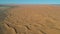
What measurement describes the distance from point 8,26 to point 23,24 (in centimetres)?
31

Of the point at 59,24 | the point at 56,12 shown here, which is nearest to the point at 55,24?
the point at 59,24

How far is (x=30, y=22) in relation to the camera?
2.94m

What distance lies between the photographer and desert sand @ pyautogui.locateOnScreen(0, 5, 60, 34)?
265 centimetres

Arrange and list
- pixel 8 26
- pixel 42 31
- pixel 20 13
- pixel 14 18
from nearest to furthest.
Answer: pixel 42 31, pixel 8 26, pixel 14 18, pixel 20 13

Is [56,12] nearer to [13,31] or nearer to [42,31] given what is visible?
[42,31]

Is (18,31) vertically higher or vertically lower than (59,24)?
lower

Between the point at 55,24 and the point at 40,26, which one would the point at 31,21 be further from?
the point at 55,24

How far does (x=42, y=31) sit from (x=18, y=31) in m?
0.46

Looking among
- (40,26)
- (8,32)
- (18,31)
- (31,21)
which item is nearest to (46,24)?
(40,26)

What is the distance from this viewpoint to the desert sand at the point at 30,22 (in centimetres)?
265

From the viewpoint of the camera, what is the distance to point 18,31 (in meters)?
2.65

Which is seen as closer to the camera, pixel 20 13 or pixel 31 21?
pixel 31 21

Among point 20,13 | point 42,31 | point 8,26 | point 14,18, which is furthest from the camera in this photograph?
point 20,13

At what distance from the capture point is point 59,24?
2848mm
